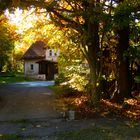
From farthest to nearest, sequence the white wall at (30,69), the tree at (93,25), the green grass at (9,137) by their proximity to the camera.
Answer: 1. the white wall at (30,69)
2. the tree at (93,25)
3. the green grass at (9,137)

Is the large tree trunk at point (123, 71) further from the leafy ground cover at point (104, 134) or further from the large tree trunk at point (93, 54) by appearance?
the leafy ground cover at point (104, 134)

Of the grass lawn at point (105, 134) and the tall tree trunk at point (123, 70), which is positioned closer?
the grass lawn at point (105, 134)

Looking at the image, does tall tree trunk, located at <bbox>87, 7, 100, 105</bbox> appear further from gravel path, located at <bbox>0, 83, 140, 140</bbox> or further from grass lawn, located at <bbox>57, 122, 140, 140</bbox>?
grass lawn, located at <bbox>57, 122, 140, 140</bbox>

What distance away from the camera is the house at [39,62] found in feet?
190

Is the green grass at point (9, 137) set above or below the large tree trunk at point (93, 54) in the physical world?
below

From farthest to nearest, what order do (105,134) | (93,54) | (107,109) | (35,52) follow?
1. (35,52)
2. (93,54)
3. (107,109)
4. (105,134)

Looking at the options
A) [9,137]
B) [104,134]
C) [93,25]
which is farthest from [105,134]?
[93,25]

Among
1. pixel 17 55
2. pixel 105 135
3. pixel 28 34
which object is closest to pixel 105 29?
pixel 105 135

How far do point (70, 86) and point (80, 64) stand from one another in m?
1.68

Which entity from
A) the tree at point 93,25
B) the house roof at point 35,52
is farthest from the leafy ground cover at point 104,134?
the house roof at point 35,52

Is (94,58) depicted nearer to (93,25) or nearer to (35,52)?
(93,25)

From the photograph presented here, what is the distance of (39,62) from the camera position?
58.6 meters

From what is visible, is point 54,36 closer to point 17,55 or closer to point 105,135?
point 105,135

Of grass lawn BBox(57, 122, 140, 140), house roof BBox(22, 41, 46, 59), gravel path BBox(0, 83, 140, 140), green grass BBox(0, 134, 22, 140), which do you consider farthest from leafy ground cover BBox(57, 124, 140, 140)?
house roof BBox(22, 41, 46, 59)
